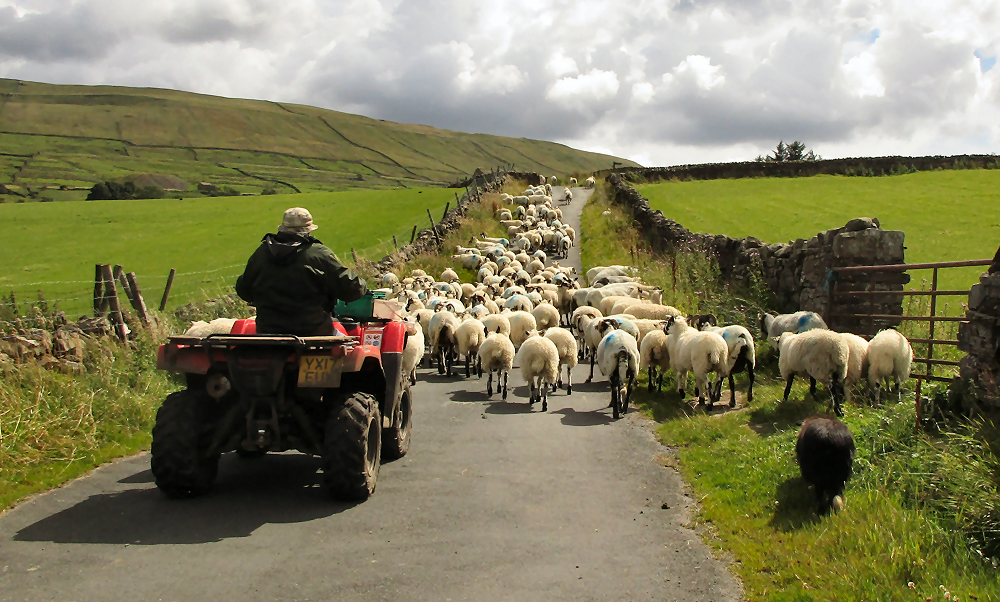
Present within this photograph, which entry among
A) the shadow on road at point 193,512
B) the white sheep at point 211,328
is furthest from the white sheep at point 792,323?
the white sheep at point 211,328

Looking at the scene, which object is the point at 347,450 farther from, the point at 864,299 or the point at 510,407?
the point at 864,299

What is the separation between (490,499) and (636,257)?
2312cm

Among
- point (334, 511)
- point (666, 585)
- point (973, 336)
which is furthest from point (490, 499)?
point (973, 336)

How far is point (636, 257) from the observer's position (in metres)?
29.0

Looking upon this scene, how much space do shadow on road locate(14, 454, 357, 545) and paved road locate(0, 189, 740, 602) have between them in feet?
0.06

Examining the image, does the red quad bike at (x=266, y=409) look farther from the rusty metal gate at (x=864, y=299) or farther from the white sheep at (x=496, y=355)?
the rusty metal gate at (x=864, y=299)

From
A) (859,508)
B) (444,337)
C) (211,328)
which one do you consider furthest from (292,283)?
(444,337)

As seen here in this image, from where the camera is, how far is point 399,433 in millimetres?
8281

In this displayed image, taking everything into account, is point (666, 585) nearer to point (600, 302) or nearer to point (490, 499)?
point (490, 499)

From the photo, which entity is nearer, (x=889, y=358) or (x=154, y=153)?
(x=889, y=358)

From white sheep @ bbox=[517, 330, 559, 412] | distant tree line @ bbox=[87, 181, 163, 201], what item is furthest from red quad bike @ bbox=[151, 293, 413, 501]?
distant tree line @ bbox=[87, 181, 163, 201]

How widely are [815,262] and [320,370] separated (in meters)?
10.4

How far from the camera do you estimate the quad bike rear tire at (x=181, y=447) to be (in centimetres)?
646

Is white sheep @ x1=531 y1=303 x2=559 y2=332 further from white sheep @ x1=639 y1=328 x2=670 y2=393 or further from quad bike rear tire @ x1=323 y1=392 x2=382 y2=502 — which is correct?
quad bike rear tire @ x1=323 y1=392 x2=382 y2=502
